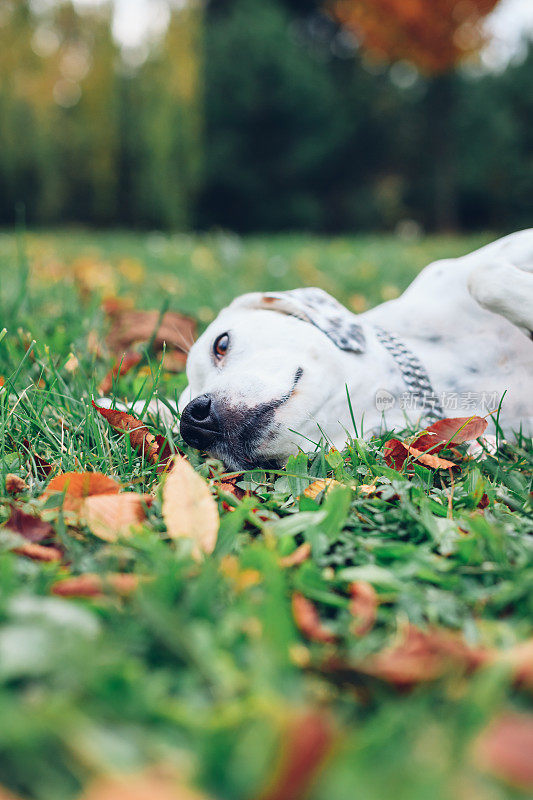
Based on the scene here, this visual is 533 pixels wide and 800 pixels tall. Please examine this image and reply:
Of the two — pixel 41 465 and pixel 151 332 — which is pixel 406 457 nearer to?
pixel 41 465

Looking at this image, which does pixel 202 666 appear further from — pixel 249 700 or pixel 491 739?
pixel 491 739

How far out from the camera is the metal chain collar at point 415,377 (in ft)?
6.95

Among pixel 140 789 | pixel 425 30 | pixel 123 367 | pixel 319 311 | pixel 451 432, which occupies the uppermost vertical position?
pixel 425 30

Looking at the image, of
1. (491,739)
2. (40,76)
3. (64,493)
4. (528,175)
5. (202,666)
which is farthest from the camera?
(528,175)

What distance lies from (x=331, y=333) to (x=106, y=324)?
163 centimetres

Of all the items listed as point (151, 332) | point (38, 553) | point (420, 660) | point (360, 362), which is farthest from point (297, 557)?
point (151, 332)

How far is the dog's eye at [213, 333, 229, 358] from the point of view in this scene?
2.02 m

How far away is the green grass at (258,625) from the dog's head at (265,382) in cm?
9

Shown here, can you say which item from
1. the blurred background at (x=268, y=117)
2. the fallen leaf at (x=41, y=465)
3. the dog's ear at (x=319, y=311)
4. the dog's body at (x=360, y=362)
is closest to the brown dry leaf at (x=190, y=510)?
the dog's body at (x=360, y=362)

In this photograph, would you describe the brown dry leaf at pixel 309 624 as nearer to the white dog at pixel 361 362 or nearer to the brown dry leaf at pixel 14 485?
the white dog at pixel 361 362

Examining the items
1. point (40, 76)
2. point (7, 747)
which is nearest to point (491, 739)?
point (7, 747)

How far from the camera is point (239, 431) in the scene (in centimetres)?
181

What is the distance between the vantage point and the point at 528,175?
17.6 m

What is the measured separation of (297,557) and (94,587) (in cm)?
39
